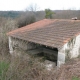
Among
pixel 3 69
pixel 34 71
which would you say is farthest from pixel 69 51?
pixel 3 69

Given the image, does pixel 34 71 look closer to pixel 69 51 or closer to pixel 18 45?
pixel 69 51

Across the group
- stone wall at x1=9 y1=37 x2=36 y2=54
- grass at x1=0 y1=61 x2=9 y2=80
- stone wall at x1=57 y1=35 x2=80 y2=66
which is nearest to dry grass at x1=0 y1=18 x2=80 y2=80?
grass at x1=0 y1=61 x2=9 y2=80

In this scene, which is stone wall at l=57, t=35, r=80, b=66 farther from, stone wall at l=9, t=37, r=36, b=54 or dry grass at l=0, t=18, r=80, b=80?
stone wall at l=9, t=37, r=36, b=54

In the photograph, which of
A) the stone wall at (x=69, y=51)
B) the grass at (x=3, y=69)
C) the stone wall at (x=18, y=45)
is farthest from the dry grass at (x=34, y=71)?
the stone wall at (x=18, y=45)

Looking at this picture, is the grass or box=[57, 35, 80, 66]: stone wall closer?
the grass

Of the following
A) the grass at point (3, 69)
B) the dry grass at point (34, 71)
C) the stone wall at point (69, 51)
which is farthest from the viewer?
the stone wall at point (69, 51)

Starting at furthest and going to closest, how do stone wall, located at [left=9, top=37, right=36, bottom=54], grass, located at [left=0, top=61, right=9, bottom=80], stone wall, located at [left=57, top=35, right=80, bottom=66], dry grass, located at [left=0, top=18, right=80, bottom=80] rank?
stone wall, located at [left=9, top=37, right=36, bottom=54] < stone wall, located at [left=57, top=35, right=80, bottom=66] < dry grass, located at [left=0, top=18, right=80, bottom=80] < grass, located at [left=0, top=61, right=9, bottom=80]

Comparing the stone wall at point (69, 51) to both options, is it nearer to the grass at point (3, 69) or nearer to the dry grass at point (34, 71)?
the dry grass at point (34, 71)

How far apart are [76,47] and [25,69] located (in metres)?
5.24

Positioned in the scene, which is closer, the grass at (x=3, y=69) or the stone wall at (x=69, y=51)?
the grass at (x=3, y=69)

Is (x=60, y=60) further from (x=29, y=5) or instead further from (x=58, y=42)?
(x=29, y=5)

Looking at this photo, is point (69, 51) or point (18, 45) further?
point (18, 45)

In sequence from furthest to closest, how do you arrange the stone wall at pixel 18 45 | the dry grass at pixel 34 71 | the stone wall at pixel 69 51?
the stone wall at pixel 18 45 < the stone wall at pixel 69 51 < the dry grass at pixel 34 71

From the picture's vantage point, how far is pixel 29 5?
63875 millimetres
